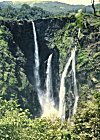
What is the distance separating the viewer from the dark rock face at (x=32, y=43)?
4988 centimetres

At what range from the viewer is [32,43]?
51.4m

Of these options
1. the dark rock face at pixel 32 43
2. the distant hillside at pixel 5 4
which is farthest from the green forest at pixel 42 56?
the distant hillside at pixel 5 4

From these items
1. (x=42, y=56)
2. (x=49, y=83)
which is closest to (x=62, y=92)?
(x=49, y=83)

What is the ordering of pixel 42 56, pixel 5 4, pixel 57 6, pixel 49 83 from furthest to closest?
pixel 5 4 → pixel 57 6 → pixel 42 56 → pixel 49 83

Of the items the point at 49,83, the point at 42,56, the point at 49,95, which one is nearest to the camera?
the point at 49,95

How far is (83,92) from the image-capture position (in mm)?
44375

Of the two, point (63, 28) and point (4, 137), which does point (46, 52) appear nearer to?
point (63, 28)

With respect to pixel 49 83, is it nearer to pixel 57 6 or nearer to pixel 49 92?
pixel 49 92

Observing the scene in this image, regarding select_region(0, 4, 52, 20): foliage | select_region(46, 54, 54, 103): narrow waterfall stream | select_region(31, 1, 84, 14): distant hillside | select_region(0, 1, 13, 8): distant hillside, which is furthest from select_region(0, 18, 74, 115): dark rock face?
select_region(0, 1, 13, 8): distant hillside

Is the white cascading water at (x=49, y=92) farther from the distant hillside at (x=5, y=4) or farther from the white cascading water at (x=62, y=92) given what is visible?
the distant hillside at (x=5, y=4)

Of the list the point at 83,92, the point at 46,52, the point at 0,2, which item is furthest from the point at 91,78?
the point at 0,2

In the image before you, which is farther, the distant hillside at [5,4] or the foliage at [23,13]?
the distant hillside at [5,4]

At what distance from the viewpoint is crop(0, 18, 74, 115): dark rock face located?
49875mm

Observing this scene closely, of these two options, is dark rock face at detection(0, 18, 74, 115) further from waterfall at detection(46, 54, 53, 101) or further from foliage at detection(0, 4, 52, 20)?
foliage at detection(0, 4, 52, 20)
